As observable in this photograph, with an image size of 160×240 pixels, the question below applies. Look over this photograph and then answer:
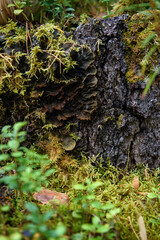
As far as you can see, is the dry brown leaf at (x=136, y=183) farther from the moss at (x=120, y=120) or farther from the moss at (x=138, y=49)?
the moss at (x=138, y=49)

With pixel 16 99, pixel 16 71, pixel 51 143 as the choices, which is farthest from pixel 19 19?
pixel 51 143

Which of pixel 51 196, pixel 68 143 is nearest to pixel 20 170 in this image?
pixel 51 196

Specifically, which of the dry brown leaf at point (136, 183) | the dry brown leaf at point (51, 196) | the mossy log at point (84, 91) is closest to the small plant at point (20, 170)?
the dry brown leaf at point (51, 196)

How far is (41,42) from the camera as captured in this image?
2.05m

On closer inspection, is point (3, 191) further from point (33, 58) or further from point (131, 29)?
point (131, 29)

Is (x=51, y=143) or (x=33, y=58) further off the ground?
(x=33, y=58)

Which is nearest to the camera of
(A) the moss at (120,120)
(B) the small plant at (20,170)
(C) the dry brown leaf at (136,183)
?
(B) the small plant at (20,170)

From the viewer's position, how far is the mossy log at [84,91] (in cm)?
203

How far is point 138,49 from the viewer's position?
2070 mm

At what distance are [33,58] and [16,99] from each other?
0.49 metres

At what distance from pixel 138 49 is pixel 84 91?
73cm

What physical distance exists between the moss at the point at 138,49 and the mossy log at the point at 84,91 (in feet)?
0.08

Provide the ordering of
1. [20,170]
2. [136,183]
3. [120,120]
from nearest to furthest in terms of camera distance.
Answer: [20,170]
[136,183]
[120,120]

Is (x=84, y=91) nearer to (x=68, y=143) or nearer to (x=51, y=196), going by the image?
(x=68, y=143)
